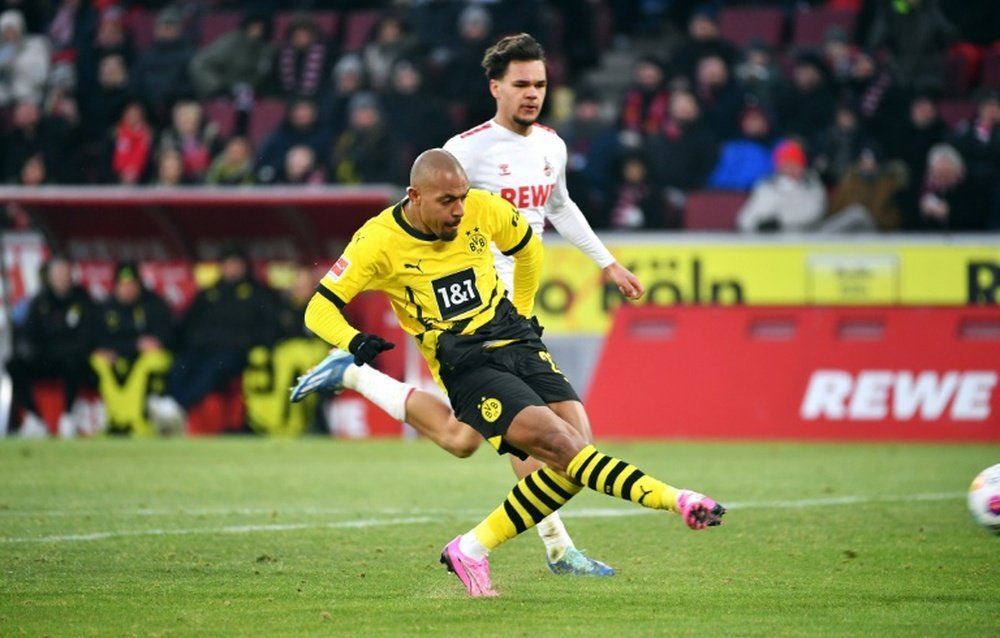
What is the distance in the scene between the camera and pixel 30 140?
21.9 m

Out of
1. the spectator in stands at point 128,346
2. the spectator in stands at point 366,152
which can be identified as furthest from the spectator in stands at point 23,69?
the spectator in stands at point 128,346

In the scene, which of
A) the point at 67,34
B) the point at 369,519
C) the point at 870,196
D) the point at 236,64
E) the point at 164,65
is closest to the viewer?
the point at 369,519

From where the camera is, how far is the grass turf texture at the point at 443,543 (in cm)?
667

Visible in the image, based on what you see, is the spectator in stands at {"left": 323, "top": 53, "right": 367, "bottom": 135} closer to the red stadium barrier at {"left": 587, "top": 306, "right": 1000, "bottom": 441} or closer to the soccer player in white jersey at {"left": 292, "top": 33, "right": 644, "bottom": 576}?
the red stadium barrier at {"left": 587, "top": 306, "right": 1000, "bottom": 441}

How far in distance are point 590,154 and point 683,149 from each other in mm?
1023

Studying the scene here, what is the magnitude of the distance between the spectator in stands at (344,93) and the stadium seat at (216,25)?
321 cm

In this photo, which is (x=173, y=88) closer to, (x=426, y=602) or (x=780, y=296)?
(x=780, y=296)

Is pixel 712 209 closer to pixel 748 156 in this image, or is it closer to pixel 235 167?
pixel 748 156

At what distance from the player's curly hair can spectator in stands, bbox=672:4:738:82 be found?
1201 centimetres

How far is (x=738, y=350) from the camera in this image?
53.2 ft

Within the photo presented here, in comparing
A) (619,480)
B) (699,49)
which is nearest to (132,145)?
(699,49)

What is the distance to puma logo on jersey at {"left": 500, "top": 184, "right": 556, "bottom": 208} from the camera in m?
8.83

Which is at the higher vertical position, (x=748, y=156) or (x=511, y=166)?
(x=511, y=166)

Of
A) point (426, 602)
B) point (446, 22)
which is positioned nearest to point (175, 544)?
point (426, 602)
